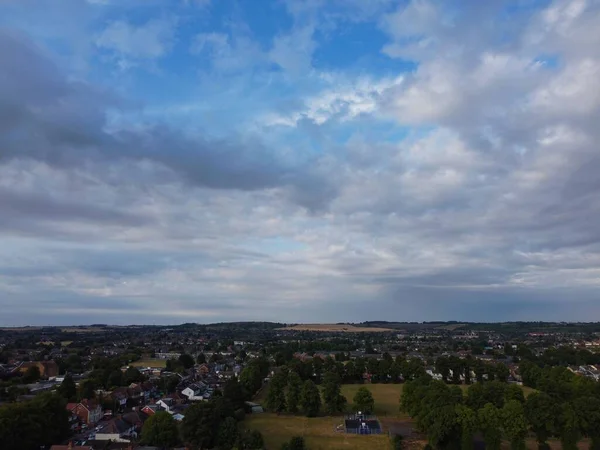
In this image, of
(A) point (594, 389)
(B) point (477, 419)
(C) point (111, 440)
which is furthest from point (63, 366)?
(A) point (594, 389)

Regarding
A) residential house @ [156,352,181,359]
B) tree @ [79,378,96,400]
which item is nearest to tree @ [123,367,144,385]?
tree @ [79,378,96,400]

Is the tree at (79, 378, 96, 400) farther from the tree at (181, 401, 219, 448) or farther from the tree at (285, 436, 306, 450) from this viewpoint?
the tree at (285, 436, 306, 450)

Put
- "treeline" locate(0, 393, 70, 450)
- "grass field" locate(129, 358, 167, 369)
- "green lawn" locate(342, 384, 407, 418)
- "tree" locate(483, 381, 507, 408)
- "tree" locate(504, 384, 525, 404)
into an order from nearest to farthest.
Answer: "treeline" locate(0, 393, 70, 450), "tree" locate(483, 381, 507, 408), "tree" locate(504, 384, 525, 404), "green lawn" locate(342, 384, 407, 418), "grass field" locate(129, 358, 167, 369)

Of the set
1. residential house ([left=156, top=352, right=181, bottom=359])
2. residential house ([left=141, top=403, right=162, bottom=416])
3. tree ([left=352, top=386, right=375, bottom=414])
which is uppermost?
residential house ([left=156, top=352, right=181, bottom=359])

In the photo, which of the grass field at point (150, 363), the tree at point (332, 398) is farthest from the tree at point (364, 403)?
the grass field at point (150, 363)

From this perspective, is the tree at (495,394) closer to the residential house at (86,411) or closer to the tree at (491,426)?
the tree at (491,426)
